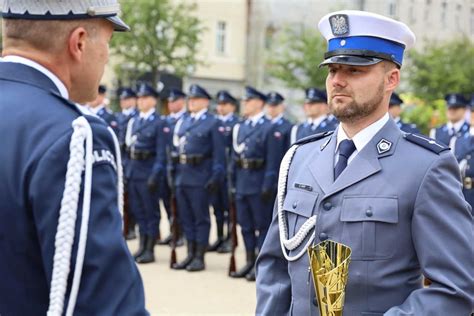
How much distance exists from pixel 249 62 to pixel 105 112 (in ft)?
78.0

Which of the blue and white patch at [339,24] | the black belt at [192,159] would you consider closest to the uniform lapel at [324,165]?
the blue and white patch at [339,24]

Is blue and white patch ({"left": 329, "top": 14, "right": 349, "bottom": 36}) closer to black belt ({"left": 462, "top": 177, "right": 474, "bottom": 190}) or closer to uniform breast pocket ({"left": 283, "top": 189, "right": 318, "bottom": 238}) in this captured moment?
uniform breast pocket ({"left": 283, "top": 189, "right": 318, "bottom": 238})

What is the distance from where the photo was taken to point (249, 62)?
35875 mm

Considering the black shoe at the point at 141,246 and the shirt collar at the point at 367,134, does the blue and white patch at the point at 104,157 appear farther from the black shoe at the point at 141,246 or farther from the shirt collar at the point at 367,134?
the black shoe at the point at 141,246

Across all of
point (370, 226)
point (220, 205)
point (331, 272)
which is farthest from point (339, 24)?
point (220, 205)

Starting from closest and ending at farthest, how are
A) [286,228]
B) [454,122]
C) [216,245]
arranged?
[286,228], [454,122], [216,245]

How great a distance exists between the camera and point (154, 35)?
961 inches

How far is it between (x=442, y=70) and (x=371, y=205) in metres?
27.3

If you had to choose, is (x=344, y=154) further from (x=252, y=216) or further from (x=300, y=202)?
(x=252, y=216)

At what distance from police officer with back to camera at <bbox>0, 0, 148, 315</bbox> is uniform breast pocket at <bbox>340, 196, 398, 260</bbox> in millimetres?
1057

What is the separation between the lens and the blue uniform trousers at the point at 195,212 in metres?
9.90

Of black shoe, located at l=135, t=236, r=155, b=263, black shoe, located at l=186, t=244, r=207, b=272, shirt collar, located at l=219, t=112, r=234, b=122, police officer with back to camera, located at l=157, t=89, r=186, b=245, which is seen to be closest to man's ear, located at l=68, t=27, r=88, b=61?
black shoe, located at l=186, t=244, r=207, b=272

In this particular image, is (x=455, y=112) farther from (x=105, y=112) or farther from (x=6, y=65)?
(x=6, y=65)

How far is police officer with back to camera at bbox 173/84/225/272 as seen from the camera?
9.88 metres
